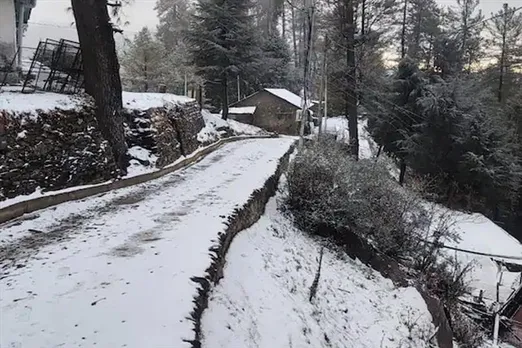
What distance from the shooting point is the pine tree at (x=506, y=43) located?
1167 inches

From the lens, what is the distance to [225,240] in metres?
5.89

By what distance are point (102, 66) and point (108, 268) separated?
542cm

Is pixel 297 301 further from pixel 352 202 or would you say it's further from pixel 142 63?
pixel 142 63

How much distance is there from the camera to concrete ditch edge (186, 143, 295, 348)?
12.9 feet

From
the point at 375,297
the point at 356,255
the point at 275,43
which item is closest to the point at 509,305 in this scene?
the point at 356,255

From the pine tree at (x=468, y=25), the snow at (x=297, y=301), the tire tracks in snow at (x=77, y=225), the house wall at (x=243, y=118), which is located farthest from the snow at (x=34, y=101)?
the pine tree at (x=468, y=25)

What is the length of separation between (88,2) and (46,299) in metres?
6.42

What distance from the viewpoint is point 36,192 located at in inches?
261

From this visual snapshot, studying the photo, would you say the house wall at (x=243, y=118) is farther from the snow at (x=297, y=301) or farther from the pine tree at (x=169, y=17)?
the snow at (x=297, y=301)

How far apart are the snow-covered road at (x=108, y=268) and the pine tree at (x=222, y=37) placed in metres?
15.8

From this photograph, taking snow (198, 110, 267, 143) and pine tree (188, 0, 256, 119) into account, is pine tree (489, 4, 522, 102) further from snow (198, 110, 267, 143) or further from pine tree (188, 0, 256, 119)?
pine tree (188, 0, 256, 119)

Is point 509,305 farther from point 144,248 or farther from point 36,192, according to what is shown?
point 36,192

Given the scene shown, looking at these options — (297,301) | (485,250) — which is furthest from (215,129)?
(297,301)

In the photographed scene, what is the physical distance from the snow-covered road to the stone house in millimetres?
22910
